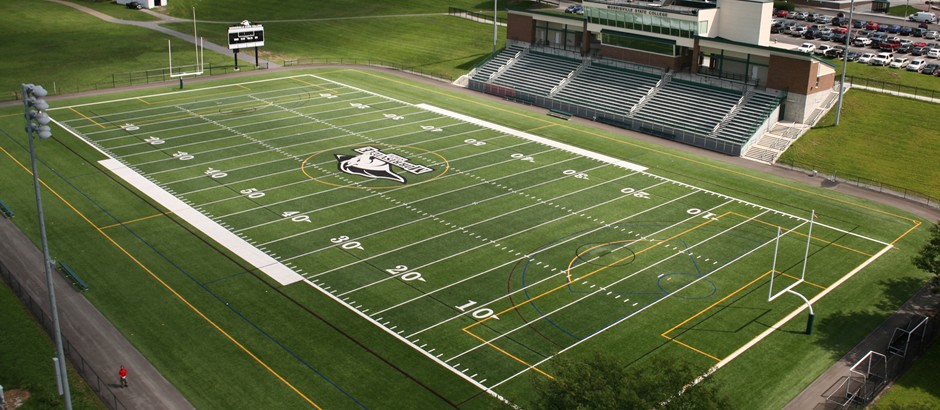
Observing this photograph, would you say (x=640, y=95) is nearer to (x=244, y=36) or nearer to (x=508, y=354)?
(x=244, y=36)

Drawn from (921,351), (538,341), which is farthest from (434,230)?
(921,351)

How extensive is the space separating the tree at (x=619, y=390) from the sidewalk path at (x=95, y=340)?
47.6 ft

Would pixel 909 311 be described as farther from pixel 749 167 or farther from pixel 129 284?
pixel 129 284

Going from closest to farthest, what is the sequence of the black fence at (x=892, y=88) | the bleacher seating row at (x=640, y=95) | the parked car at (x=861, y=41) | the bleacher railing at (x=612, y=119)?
1. the bleacher railing at (x=612, y=119)
2. the bleacher seating row at (x=640, y=95)
3. the black fence at (x=892, y=88)
4. the parked car at (x=861, y=41)

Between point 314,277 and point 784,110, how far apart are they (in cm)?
4415

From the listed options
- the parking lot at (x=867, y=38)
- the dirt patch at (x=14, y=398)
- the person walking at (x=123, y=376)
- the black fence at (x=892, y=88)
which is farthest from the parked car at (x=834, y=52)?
the dirt patch at (x=14, y=398)

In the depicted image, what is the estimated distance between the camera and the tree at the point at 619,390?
23234 mm

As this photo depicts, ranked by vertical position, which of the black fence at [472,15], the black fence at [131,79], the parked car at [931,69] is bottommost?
the black fence at [131,79]

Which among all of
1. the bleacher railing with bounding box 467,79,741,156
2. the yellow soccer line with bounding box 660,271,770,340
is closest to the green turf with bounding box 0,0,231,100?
the bleacher railing with bounding box 467,79,741,156

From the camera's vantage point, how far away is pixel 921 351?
119 ft

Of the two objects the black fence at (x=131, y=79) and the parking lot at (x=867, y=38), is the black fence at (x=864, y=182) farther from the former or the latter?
the black fence at (x=131, y=79)

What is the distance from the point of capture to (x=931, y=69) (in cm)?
8031

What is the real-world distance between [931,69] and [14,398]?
80.9 m

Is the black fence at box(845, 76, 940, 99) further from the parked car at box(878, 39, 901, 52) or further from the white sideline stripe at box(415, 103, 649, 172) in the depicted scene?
the white sideline stripe at box(415, 103, 649, 172)
